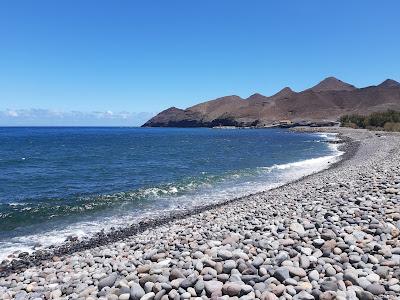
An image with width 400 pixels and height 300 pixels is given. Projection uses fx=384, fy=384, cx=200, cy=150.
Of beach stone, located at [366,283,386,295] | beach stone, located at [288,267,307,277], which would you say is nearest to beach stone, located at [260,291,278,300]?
beach stone, located at [288,267,307,277]

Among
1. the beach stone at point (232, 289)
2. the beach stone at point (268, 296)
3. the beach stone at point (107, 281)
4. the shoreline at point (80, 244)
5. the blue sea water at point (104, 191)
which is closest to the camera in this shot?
the beach stone at point (268, 296)

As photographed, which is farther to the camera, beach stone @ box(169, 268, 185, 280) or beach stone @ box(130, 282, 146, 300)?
beach stone @ box(169, 268, 185, 280)

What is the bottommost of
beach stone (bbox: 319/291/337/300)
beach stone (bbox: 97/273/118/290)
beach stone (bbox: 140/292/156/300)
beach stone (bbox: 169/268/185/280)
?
beach stone (bbox: 97/273/118/290)

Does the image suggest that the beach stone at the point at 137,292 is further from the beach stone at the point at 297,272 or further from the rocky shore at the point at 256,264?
the beach stone at the point at 297,272

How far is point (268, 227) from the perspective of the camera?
10539 mm

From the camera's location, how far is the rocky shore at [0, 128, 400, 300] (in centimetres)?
669

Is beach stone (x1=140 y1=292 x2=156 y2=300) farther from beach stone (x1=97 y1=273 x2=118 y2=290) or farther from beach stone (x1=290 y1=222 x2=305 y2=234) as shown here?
beach stone (x1=290 y1=222 x2=305 y2=234)

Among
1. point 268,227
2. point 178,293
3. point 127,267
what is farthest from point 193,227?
point 178,293

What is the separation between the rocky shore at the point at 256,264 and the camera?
22.0 ft

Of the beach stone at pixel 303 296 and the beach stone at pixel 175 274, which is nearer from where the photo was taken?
the beach stone at pixel 303 296

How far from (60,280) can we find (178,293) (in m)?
3.99

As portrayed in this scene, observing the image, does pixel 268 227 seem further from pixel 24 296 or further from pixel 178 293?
pixel 24 296

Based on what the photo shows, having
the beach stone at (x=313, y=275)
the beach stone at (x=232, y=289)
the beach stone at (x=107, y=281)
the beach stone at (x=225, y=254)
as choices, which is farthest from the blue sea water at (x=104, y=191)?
the beach stone at (x=313, y=275)

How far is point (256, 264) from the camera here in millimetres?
7730
